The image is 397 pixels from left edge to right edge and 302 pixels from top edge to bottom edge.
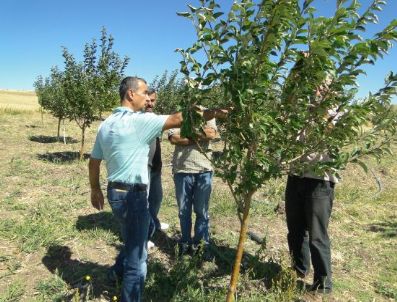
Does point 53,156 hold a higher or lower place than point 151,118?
lower

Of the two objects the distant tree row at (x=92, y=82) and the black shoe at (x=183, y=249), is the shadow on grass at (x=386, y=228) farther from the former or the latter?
the distant tree row at (x=92, y=82)

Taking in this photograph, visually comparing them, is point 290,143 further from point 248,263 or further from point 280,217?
point 280,217

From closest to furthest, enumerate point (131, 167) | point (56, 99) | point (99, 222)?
point (131, 167)
point (99, 222)
point (56, 99)

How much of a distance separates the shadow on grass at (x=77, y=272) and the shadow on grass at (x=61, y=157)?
7213 mm

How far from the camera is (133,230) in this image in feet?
11.5

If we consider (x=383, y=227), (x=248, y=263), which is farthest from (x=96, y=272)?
(x=383, y=227)

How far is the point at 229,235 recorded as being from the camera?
6195 millimetres

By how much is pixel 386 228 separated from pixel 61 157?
32.8 ft

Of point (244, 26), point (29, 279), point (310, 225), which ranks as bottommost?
point (29, 279)

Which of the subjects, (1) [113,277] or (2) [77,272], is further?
(2) [77,272]

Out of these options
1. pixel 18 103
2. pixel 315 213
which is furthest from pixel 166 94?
pixel 18 103

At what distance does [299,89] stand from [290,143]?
496 millimetres

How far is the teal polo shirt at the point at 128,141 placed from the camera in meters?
3.30

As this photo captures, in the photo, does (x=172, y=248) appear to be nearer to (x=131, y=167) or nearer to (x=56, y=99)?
(x=131, y=167)
